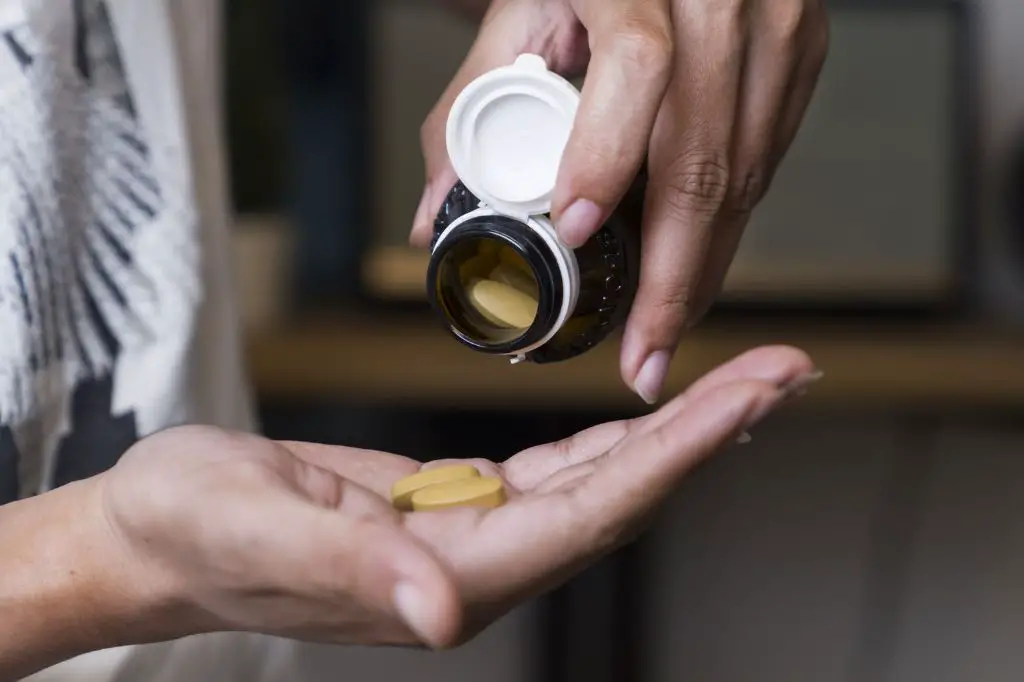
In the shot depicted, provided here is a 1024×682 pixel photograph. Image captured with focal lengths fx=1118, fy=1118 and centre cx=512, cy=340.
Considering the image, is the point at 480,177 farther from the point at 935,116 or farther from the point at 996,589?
the point at 996,589

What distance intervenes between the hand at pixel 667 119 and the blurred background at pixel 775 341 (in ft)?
1.51

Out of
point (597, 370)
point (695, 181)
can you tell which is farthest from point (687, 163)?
point (597, 370)

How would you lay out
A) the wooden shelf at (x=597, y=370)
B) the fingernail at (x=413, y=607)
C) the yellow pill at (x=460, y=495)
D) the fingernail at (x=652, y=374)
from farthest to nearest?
1. the wooden shelf at (x=597, y=370)
2. the fingernail at (x=652, y=374)
3. the yellow pill at (x=460, y=495)
4. the fingernail at (x=413, y=607)

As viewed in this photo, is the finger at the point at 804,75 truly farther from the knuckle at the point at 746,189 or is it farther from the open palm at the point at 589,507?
the open palm at the point at 589,507

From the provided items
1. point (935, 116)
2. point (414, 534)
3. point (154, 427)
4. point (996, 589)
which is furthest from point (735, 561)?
point (414, 534)

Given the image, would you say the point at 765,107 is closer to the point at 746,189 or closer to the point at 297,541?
the point at 746,189

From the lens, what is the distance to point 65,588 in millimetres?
400

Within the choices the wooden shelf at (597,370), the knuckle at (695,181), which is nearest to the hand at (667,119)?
the knuckle at (695,181)

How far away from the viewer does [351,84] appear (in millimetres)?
1233

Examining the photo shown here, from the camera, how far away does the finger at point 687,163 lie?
50cm

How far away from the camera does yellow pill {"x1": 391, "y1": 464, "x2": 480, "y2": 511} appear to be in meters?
0.44

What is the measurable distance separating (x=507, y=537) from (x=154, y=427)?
0.28m

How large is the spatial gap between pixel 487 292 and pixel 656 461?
0.52 feet

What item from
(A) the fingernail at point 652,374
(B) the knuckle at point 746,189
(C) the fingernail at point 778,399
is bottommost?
(A) the fingernail at point 652,374
